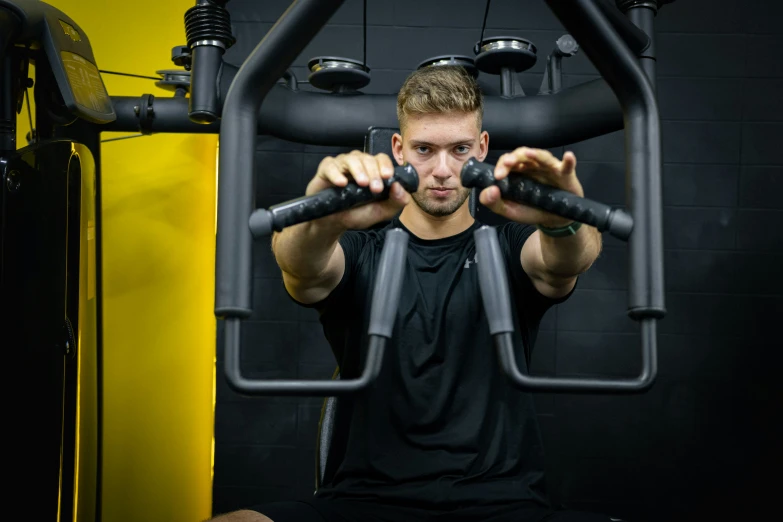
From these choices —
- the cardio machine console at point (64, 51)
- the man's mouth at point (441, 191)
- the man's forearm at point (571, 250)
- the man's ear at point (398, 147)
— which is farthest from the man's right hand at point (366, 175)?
the cardio machine console at point (64, 51)

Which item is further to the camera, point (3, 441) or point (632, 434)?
point (632, 434)

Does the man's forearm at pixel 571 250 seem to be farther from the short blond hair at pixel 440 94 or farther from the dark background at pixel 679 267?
the dark background at pixel 679 267

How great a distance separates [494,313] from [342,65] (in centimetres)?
131

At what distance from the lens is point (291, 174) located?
2.46 m

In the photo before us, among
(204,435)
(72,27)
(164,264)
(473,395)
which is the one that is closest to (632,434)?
(473,395)

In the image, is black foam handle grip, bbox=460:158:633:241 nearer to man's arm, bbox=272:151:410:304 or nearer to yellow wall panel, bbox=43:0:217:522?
man's arm, bbox=272:151:410:304

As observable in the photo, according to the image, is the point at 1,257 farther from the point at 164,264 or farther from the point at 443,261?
the point at 164,264

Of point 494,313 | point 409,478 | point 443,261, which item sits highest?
point 443,261

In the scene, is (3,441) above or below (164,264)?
below

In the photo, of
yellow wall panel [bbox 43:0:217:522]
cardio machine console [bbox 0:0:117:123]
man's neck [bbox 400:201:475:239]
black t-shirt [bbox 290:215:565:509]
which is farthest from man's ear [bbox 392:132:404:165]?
yellow wall panel [bbox 43:0:217:522]

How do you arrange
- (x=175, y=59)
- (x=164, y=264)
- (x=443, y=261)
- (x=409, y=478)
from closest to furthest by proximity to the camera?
(x=409, y=478) < (x=443, y=261) < (x=175, y=59) < (x=164, y=264)

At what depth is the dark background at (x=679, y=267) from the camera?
2420 millimetres

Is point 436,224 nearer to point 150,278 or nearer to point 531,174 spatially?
point 531,174

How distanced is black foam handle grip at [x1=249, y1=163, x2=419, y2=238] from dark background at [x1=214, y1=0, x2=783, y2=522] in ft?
5.68
